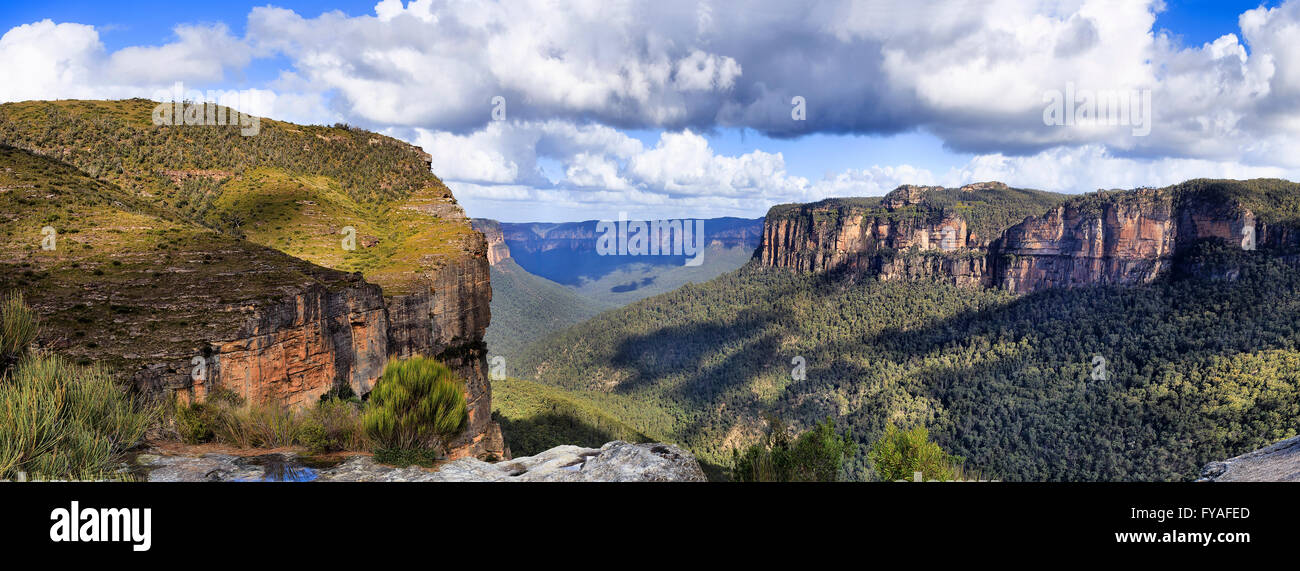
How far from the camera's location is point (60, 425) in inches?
218

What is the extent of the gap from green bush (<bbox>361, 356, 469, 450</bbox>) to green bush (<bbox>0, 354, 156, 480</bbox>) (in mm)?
2997

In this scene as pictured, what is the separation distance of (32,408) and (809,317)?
144 m

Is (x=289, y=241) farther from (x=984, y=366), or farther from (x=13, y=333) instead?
(x=984, y=366)

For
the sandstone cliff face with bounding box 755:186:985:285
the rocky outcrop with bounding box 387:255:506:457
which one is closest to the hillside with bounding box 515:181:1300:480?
the sandstone cliff face with bounding box 755:186:985:285

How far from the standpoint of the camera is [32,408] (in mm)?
5184

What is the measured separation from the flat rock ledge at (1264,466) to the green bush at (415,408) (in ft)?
39.1

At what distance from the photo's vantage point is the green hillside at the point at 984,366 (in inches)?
2340

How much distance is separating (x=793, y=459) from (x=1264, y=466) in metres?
6.59

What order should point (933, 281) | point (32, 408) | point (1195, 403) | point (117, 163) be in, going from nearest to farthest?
point (32, 408) < point (117, 163) < point (1195, 403) < point (933, 281)

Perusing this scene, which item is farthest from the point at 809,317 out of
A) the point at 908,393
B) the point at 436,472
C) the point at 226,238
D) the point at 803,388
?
the point at 436,472

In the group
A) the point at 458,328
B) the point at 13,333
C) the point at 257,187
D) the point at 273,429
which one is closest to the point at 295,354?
the point at 13,333
